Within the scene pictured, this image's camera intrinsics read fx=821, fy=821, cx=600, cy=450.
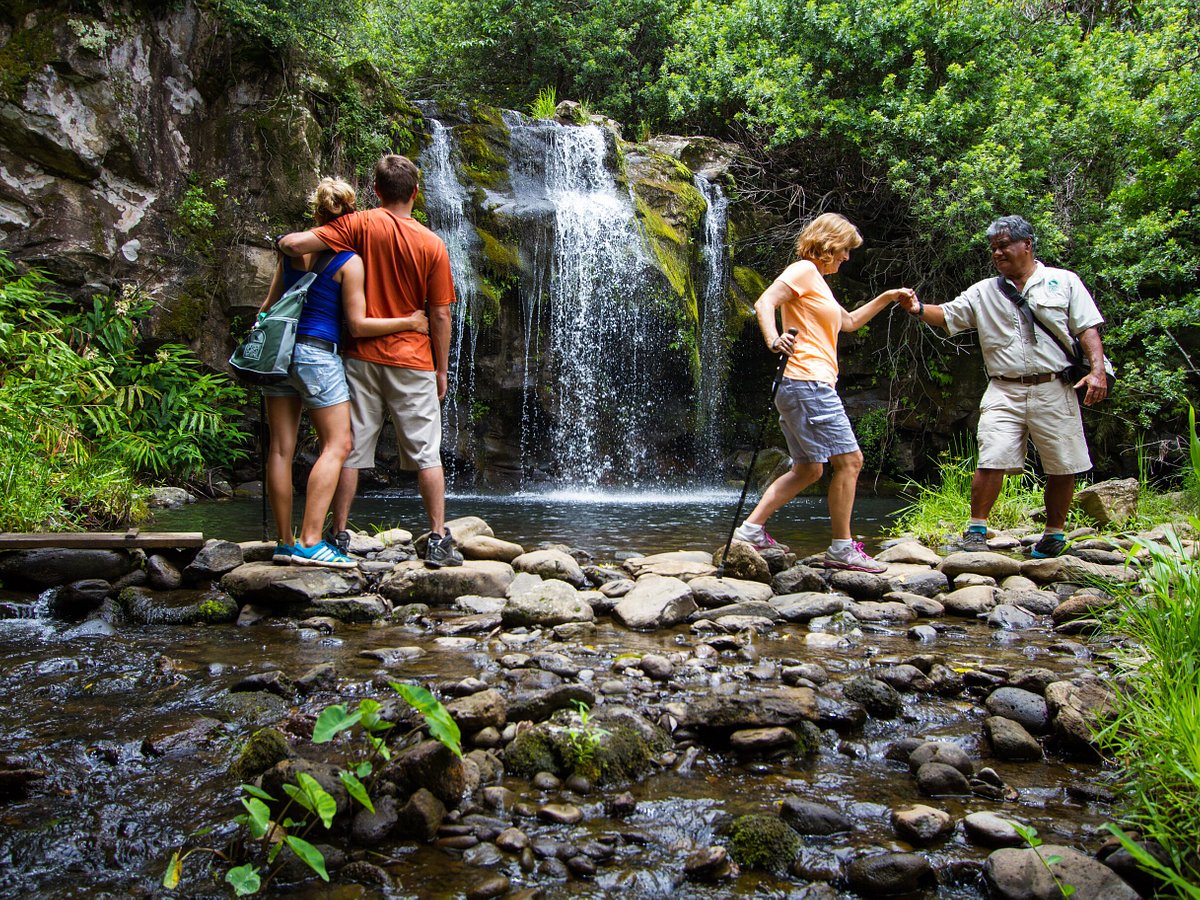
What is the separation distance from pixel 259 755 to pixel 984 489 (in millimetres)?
4444

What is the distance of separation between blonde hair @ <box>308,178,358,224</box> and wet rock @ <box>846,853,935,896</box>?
12.0 ft

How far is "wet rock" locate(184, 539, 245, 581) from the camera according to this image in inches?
167

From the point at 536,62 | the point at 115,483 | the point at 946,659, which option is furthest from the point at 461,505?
the point at 536,62

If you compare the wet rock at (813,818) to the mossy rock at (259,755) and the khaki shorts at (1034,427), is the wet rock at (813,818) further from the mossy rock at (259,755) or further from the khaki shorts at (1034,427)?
the khaki shorts at (1034,427)

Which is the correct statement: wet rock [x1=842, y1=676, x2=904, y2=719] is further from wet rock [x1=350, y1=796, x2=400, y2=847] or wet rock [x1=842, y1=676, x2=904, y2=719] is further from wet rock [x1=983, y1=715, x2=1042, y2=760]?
wet rock [x1=350, y1=796, x2=400, y2=847]

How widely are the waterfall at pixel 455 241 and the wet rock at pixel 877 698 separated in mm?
9254

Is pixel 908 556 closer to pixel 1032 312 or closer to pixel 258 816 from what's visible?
pixel 1032 312

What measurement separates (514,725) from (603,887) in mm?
764

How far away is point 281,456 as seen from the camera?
4.07m

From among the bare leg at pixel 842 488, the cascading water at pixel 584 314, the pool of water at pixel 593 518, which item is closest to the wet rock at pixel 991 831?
the bare leg at pixel 842 488

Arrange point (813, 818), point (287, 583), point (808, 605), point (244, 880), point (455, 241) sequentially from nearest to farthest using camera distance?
point (244, 880)
point (813, 818)
point (287, 583)
point (808, 605)
point (455, 241)

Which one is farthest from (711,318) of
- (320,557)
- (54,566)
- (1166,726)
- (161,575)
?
(1166,726)

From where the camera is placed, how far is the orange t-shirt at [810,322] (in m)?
→ 4.44

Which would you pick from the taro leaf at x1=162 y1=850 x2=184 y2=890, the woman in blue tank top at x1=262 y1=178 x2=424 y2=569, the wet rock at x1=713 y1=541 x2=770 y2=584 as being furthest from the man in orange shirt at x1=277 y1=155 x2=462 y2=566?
the taro leaf at x1=162 y1=850 x2=184 y2=890
